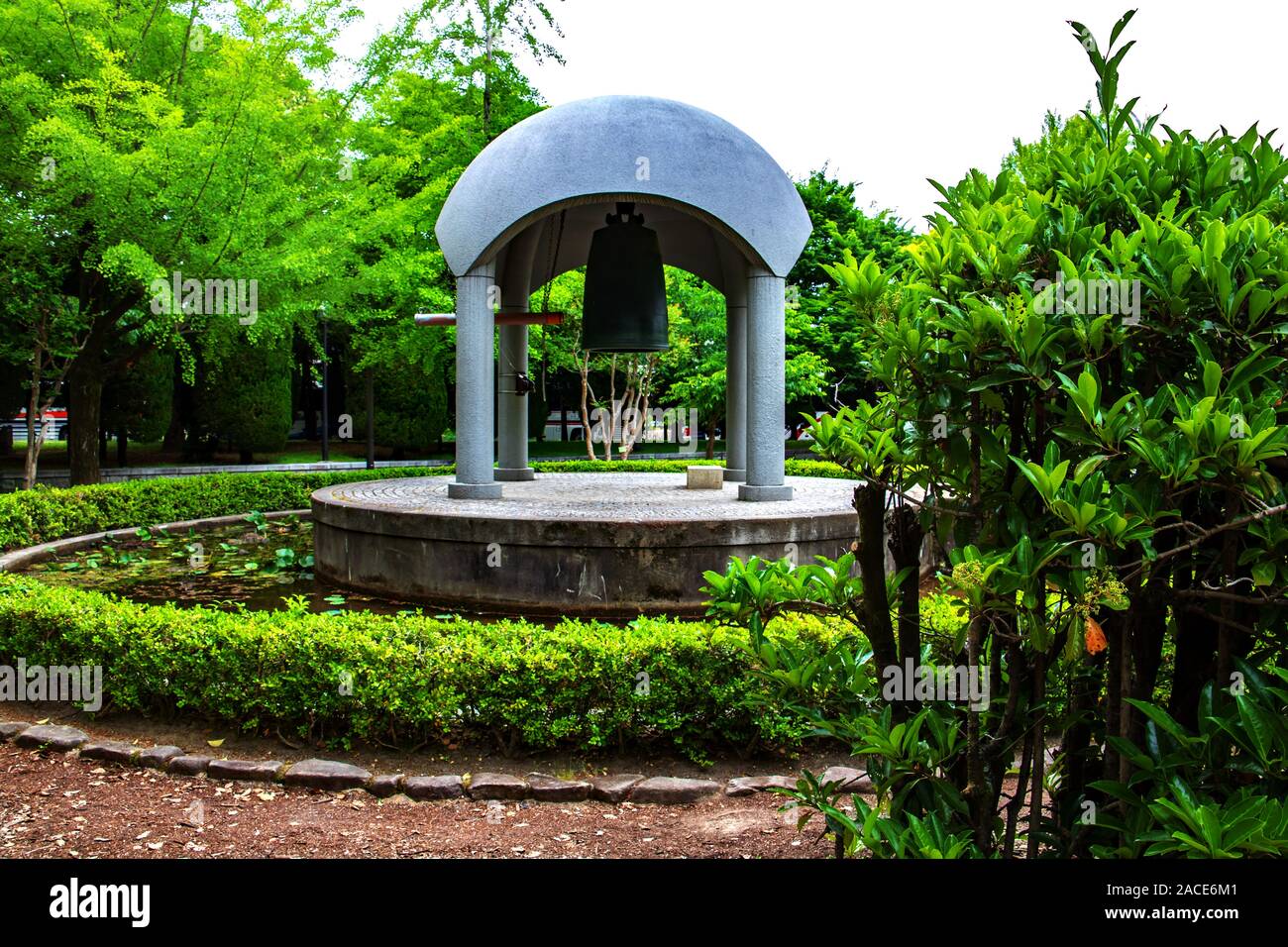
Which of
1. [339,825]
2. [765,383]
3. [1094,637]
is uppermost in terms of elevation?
[765,383]

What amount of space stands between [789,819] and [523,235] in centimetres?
1100

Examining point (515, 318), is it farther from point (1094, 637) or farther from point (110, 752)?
point (1094, 637)

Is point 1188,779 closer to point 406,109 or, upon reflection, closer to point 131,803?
point 131,803

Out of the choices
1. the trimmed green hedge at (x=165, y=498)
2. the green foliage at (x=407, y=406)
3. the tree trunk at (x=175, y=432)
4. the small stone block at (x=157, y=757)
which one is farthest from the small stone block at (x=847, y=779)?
the tree trunk at (x=175, y=432)

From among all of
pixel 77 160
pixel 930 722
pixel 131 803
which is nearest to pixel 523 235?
pixel 77 160

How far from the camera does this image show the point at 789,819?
180 inches

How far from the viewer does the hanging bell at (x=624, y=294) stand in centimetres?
1100

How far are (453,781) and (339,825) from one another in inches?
23.3

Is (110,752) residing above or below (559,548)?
below

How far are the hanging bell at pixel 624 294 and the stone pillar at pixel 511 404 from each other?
3.15 m

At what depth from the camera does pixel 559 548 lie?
9.02m

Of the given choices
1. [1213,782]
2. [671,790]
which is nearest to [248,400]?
[671,790]

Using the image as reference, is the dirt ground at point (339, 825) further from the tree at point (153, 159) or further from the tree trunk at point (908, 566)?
the tree at point (153, 159)

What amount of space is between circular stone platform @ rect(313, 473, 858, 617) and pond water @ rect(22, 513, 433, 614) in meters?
0.41
